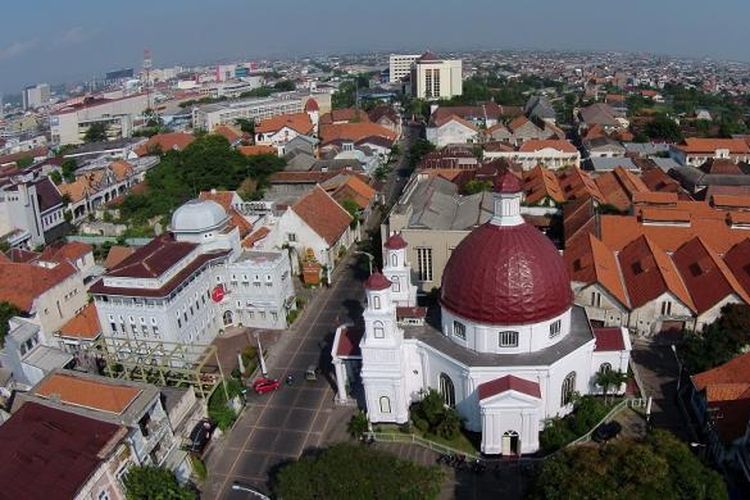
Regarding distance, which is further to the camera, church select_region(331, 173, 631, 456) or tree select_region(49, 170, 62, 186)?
tree select_region(49, 170, 62, 186)

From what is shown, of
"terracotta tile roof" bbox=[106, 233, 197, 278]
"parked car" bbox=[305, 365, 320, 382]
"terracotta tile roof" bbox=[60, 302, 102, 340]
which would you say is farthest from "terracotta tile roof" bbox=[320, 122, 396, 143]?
"parked car" bbox=[305, 365, 320, 382]

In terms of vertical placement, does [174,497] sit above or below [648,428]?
above

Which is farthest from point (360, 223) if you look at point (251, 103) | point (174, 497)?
point (251, 103)

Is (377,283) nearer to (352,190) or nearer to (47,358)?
(47,358)

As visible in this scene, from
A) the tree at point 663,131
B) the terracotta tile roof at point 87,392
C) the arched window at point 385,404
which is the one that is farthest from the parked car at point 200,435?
the tree at point 663,131

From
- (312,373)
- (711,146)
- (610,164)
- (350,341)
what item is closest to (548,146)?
(610,164)

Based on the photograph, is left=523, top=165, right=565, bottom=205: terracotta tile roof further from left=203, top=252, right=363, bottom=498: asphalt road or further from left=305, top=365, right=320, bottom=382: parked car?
left=305, top=365, right=320, bottom=382: parked car

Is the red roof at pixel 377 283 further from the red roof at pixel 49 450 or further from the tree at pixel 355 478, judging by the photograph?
the red roof at pixel 49 450

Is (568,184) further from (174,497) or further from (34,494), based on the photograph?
(34,494)
